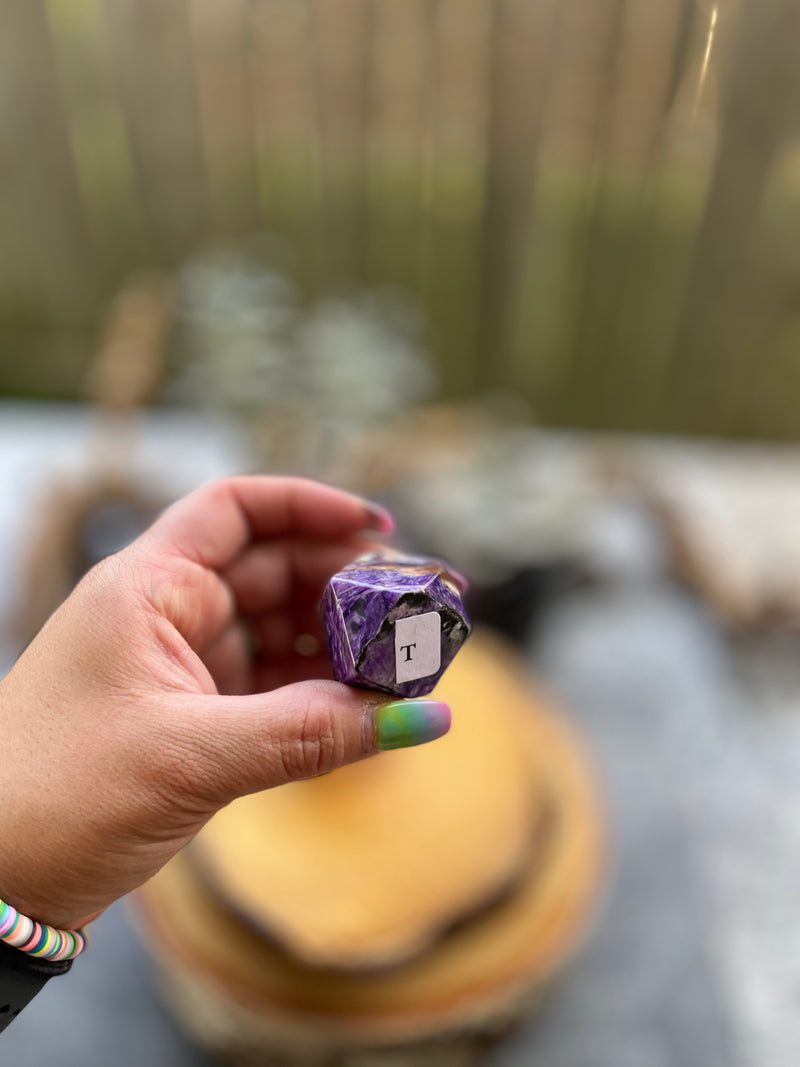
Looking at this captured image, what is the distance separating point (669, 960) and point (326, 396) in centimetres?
50

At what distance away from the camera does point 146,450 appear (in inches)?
36.1

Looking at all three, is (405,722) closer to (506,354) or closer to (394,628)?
(394,628)

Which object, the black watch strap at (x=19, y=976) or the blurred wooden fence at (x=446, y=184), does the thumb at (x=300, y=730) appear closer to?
the black watch strap at (x=19, y=976)

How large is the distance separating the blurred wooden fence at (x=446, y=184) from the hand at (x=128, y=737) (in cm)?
75

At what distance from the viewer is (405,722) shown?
9.2 inches

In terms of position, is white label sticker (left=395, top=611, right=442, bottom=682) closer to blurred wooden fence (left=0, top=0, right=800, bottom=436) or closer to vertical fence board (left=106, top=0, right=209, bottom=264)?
blurred wooden fence (left=0, top=0, right=800, bottom=436)

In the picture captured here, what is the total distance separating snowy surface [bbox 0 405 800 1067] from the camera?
0.53 m

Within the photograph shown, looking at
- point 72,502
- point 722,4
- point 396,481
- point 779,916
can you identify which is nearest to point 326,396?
point 396,481

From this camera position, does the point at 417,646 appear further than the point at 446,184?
No

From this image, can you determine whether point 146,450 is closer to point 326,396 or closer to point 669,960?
A: point 326,396

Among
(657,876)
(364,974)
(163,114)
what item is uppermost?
(163,114)

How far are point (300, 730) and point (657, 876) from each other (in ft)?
1.61

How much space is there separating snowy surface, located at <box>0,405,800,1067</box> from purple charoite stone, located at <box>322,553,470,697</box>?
0.31 m

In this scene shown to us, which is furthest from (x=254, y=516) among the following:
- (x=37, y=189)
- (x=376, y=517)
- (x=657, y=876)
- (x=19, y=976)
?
(x=37, y=189)
